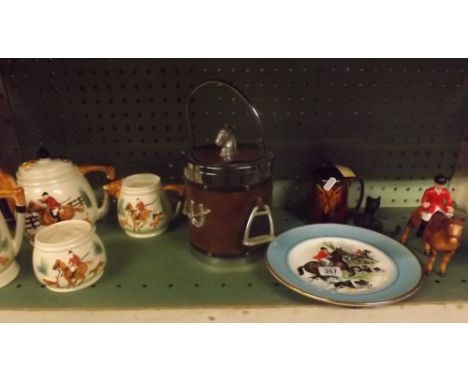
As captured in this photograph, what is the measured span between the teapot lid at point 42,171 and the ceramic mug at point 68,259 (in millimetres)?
108

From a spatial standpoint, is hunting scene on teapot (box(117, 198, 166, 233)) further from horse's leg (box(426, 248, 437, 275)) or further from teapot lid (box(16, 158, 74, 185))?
horse's leg (box(426, 248, 437, 275))

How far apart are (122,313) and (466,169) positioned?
83 cm

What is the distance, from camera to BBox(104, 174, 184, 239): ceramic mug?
0.75 metres

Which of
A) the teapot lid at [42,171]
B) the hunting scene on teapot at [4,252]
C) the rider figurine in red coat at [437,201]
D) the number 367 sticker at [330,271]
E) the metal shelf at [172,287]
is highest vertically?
the teapot lid at [42,171]

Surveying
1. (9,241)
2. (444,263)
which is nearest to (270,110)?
(444,263)

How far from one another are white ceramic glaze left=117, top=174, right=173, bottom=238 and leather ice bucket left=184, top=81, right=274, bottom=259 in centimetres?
10

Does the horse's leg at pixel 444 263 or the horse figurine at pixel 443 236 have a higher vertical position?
the horse figurine at pixel 443 236

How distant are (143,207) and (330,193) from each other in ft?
1.28

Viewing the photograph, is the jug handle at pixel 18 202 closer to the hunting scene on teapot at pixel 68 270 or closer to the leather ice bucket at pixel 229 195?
the hunting scene on teapot at pixel 68 270

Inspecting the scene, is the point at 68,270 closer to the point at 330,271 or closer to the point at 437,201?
the point at 330,271

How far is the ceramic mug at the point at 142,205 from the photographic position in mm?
747

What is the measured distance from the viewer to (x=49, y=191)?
2.28ft

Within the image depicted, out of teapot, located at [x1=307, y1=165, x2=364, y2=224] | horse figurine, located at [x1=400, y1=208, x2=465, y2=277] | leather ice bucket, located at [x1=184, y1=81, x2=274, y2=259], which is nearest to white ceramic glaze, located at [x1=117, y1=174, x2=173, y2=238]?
leather ice bucket, located at [x1=184, y1=81, x2=274, y2=259]

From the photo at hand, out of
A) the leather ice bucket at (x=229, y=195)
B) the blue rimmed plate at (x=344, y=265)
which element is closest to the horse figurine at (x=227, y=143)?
the leather ice bucket at (x=229, y=195)
